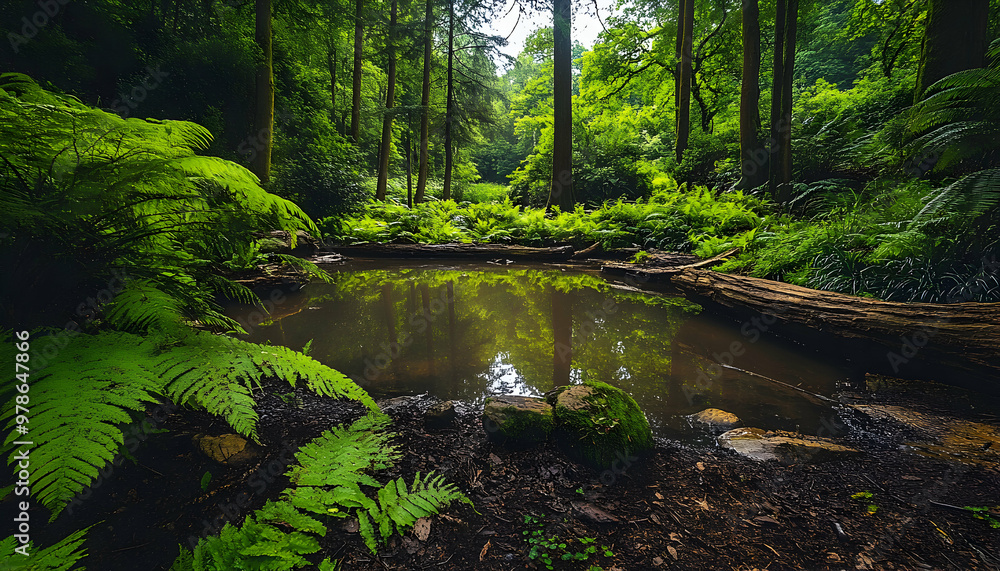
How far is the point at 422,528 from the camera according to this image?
1364 mm

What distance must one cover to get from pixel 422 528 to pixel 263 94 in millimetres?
10781

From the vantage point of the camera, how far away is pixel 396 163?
24.2m

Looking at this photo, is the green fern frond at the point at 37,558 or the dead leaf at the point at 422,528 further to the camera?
→ the dead leaf at the point at 422,528

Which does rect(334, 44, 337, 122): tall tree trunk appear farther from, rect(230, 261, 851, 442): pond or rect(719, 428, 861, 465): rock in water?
rect(719, 428, 861, 465): rock in water

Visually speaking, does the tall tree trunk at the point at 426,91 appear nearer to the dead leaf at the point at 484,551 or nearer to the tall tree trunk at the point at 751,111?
the tall tree trunk at the point at 751,111

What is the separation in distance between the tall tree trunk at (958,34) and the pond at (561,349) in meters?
4.53

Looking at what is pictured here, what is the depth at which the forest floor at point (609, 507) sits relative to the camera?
1257mm

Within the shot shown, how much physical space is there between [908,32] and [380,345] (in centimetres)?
1520

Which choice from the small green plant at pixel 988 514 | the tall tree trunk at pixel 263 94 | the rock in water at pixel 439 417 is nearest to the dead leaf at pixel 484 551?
the rock in water at pixel 439 417

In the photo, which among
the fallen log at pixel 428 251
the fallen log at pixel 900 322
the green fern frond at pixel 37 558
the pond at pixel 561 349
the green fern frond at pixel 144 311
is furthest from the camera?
the fallen log at pixel 428 251

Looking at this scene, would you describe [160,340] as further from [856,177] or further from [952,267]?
[856,177]

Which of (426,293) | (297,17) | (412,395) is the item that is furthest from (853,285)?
(297,17)

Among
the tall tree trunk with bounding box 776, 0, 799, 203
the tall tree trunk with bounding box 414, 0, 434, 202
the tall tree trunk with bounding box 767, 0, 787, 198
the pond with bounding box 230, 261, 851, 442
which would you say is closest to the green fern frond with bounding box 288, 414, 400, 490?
the pond with bounding box 230, 261, 851, 442

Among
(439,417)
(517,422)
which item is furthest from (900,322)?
(439,417)
